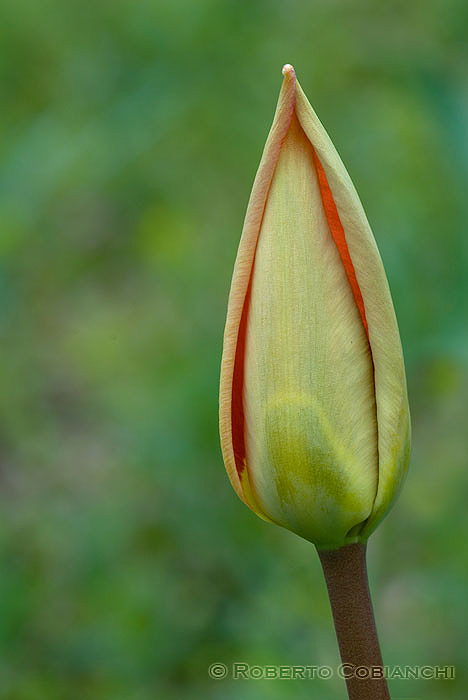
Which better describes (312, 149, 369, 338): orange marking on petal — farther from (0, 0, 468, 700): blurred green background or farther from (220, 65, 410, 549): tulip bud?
(0, 0, 468, 700): blurred green background

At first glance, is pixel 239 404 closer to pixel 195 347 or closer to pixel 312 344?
pixel 312 344

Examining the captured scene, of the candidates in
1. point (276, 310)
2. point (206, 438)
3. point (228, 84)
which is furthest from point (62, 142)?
point (276, 310)

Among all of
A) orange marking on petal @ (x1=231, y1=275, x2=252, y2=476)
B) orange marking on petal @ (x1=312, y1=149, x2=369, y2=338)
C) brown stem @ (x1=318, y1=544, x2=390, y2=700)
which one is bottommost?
brown stem @ (x1=318, y1=544, x2=390, y2=700)

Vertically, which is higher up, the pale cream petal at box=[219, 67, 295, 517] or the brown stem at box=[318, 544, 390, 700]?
the pale cream petal at box=[219, 67, 295, 517]

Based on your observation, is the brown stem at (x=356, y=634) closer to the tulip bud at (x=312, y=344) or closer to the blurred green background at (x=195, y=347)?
the tulip bud at (x=312, y=344)

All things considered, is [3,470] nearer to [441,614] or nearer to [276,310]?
[441,614]

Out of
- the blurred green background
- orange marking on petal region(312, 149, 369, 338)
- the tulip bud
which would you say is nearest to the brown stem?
the tulip bud
